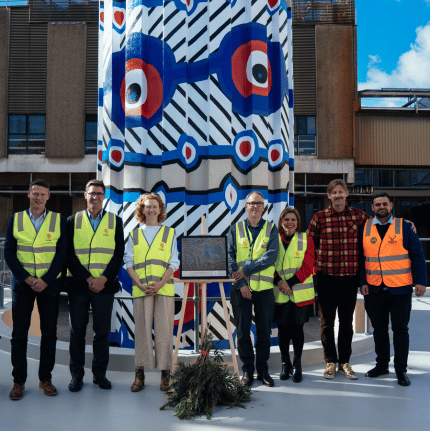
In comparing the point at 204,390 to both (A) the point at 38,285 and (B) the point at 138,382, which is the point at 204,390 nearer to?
(B) the point at 138,382

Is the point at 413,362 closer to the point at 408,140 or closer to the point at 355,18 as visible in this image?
the point at 408,140

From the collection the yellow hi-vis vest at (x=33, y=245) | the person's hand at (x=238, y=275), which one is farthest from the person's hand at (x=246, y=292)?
the yellow hi-vis vest at (x=33, y=245)

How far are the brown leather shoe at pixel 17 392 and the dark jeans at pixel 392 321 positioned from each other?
380cm

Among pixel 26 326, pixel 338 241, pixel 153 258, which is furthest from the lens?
pixel 338 241

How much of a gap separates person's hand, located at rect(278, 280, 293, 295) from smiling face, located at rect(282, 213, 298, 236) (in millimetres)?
552

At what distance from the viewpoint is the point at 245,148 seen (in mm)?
6309

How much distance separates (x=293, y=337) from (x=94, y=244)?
2424 millimetres

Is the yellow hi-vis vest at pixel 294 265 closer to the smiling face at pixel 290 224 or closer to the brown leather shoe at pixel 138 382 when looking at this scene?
the smiling face at pixel 290 224

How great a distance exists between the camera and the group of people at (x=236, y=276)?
4.56 meters

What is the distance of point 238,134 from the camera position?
628 centimetres

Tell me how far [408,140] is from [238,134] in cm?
1862

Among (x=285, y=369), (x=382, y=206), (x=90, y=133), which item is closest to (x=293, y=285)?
(x=285, y=369)

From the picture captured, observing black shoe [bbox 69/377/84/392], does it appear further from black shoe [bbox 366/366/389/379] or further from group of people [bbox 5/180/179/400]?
black shoe [bbox 366/366/389/379]

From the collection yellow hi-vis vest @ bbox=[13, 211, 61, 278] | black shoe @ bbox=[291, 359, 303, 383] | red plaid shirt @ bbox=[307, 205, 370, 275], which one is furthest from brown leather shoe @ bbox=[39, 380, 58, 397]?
red plaid shirt @ bbox=[307, 205, 370, 275]
